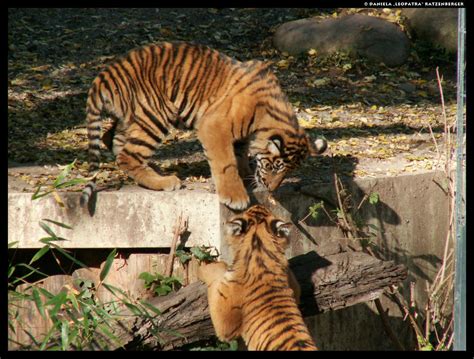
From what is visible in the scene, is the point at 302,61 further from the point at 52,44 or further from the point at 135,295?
the point at 135,295

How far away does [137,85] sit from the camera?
6.43 meters

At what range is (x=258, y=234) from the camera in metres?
5.37

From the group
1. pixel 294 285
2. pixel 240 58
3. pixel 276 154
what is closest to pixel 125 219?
pixel 276 154

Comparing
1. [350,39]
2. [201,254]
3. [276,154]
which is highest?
[350,39]

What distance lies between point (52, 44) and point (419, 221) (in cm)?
574

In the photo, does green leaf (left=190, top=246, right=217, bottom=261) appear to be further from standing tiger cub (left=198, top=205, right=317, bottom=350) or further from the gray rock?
the gray rock

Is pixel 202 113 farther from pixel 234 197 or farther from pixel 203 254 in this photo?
pixel 203 254

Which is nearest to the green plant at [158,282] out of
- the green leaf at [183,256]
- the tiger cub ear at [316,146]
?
the green leaf at [183,256]

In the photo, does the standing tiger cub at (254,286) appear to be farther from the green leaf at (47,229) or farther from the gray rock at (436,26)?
the gray rock at (436,26)

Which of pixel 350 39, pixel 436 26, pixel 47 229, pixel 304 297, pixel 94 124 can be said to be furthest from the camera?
pixel 436 26

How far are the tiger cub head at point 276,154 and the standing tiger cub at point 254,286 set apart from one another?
2.66 ft

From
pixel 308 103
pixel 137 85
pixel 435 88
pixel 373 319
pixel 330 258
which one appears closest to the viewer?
pixel 330 258

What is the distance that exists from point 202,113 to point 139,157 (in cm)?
65

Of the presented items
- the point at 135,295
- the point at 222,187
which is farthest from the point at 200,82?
the point at 135,295
